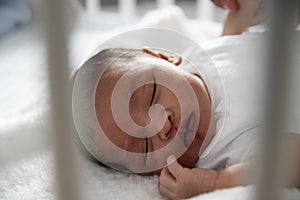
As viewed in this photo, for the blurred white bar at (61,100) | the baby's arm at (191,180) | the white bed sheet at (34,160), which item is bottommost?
the white bed sheet at (34,160)

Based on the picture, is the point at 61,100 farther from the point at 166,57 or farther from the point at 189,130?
the point at 166,57

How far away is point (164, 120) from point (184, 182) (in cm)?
11

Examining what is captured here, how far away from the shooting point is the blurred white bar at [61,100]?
0.35m

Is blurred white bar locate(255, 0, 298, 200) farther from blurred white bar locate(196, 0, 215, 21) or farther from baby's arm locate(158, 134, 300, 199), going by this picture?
blurred white bar locate(196, 0, 215, 21)

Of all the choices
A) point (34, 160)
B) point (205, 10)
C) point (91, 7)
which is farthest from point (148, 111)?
point (91, 7)

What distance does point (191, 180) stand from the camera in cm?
77

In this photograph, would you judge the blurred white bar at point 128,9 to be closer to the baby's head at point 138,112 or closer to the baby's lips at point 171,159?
the baby's head at point 138,112

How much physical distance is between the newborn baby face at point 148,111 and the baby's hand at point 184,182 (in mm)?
43

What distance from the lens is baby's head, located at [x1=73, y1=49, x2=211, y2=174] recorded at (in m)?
0.80

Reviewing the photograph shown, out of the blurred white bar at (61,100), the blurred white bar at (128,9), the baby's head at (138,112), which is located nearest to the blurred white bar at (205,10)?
the blurred white bar at (128,9)

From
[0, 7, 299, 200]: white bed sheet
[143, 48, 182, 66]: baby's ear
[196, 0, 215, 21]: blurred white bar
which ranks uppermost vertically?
[143, 48, 182, 66]: baby's ear

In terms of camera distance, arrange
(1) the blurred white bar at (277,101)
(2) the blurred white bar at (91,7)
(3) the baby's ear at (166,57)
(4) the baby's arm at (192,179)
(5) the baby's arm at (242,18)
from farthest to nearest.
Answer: (2) the blurred white bar at (91,7), (5) the baby's arm at (242,18), (3) the baby's ear at (166,57), (4) the baby's arm at (192,179), (1) the blurred white bar at (277,101)

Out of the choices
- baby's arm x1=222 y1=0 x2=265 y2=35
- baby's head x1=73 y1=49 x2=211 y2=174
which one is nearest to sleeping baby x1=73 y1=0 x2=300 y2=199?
baby's head x1=73 y1=49 x2=211 y2=174

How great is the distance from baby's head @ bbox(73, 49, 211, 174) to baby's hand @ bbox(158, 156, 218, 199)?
42 millimetres
